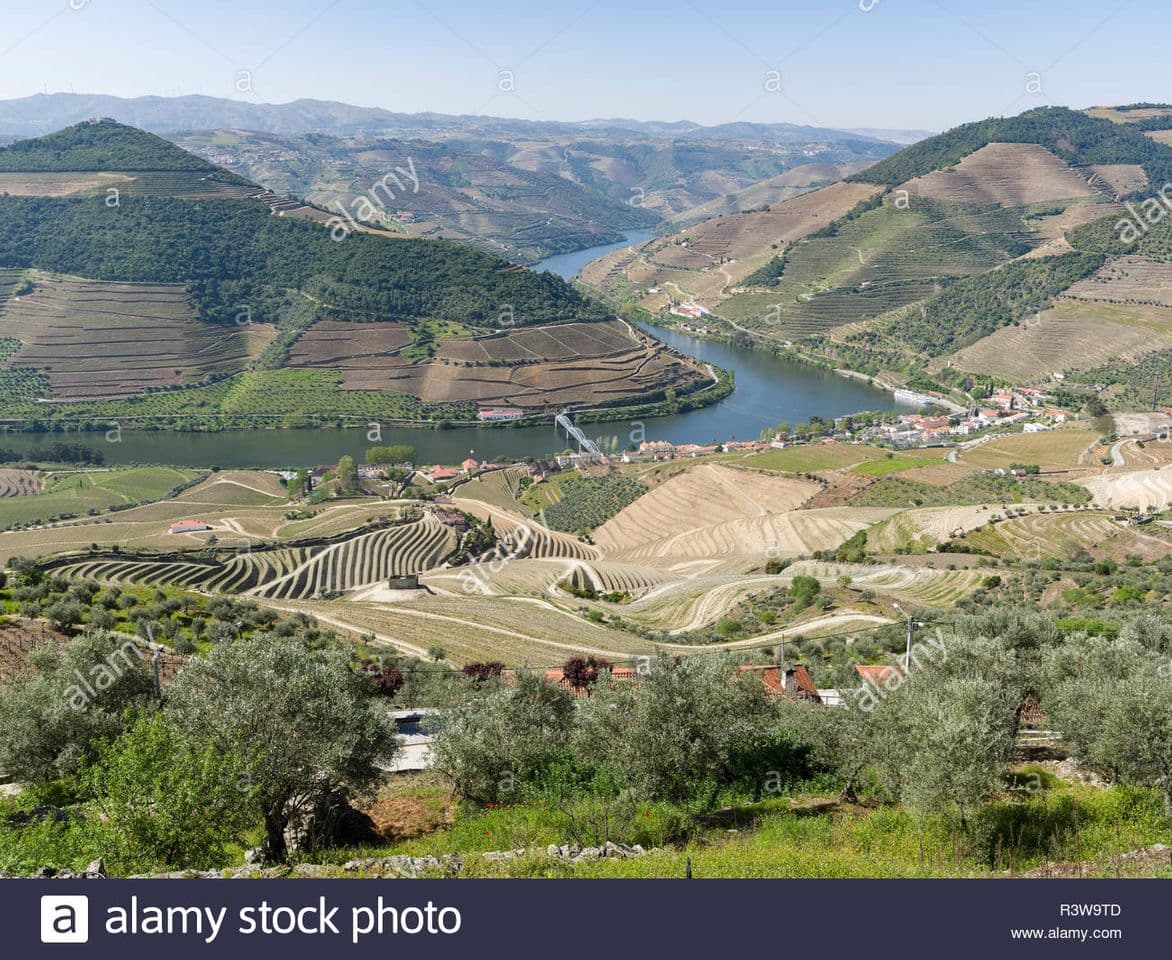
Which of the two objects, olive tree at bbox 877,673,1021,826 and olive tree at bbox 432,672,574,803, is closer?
olive tree at bbox 877,673,1021,826

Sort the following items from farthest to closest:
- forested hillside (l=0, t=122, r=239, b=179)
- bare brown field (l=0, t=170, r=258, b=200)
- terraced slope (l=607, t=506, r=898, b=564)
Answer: forested hillside (l=0, t=122, r=239, b=179) < bare brown field (l=0, t=170, r=258, b=200) < terraced slope (l=607, t=506, r=898, b=564)

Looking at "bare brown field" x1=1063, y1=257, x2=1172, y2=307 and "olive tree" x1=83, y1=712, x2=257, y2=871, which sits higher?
"bare brown field" x1=1063, y1=257, x2=1172, y2=307

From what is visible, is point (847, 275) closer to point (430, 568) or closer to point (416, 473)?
point (416, 473)

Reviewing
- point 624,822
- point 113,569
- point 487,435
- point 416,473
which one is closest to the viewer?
point 624,822

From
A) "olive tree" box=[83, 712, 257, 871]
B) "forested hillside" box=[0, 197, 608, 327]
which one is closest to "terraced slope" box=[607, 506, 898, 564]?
"olive tree" box=[83, 712, 257, 871]

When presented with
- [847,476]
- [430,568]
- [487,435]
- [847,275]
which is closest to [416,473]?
[487,435]

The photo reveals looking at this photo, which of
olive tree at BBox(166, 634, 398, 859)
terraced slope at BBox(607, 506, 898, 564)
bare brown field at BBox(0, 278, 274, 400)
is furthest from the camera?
bare brown field at BBox(0, 278, 274, 400)

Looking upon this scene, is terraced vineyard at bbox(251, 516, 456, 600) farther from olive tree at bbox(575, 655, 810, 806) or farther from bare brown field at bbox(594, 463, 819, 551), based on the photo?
olive tree at bbox(575, 655, 810, 806)
